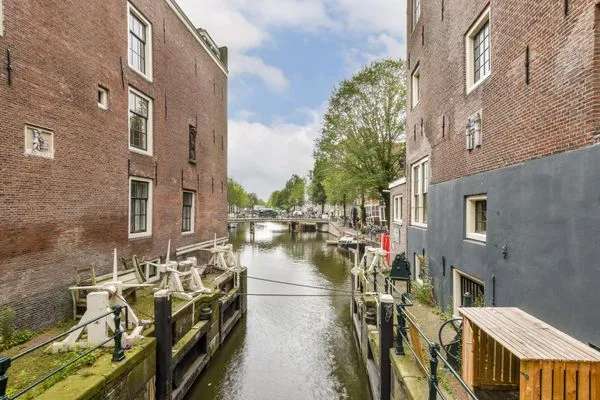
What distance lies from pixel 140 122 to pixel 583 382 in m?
Result: 11.9

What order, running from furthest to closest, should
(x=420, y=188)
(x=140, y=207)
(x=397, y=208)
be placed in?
(x=397, y=208) < (x=420, y=188) < (x=140, y=207)

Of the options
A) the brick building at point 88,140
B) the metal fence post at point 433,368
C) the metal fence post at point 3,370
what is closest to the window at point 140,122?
the brick building at point 88,140

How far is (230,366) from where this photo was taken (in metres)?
9.55

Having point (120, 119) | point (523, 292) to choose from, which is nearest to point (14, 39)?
point (120, 119)

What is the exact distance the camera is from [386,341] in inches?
232

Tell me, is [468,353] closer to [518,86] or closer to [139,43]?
[518,86]

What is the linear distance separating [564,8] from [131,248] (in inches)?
438

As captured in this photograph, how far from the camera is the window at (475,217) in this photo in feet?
24.1

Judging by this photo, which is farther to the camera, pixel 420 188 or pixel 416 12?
pixel 416 12

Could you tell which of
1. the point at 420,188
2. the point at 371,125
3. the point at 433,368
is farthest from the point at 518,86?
the point at 371,125

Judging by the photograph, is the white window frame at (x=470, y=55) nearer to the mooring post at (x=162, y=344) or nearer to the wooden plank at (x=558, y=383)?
the wooden plank at (x=558, y=383)

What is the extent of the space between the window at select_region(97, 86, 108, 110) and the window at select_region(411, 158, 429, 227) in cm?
941

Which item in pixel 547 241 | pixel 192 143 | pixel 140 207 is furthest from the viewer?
pixel 192 143

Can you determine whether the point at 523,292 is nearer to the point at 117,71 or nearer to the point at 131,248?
the point at 131,248
